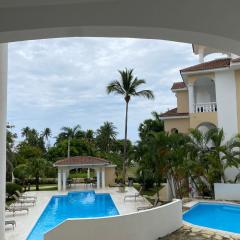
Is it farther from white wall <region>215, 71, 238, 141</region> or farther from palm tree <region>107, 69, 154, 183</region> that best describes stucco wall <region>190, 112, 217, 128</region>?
palm tree <region>107, 69, 154, 183</region>

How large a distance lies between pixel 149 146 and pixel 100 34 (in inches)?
673

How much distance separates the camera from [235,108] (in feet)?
74.7

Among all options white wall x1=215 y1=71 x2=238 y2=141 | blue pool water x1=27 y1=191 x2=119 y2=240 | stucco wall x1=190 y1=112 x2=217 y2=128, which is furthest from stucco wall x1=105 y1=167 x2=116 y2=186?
white wall x1=215 y1=71 x2=238 y2=141

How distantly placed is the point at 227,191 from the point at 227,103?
21.7ft

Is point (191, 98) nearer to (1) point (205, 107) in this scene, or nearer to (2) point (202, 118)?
(1) point (205, 107)

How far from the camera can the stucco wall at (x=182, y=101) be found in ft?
84.9

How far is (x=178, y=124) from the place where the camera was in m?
25.2

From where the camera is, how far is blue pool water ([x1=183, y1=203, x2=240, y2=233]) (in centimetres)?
1473

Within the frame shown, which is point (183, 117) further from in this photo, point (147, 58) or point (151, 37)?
point (151, 37)

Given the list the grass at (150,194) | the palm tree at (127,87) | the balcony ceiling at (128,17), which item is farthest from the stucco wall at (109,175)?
the balcony ceiling at (128,17)

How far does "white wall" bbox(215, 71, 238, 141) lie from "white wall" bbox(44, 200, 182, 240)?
41.5ft

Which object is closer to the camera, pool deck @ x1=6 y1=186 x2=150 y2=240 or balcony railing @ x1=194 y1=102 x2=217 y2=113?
pool deck @ x1=6 y1=186 x2=150 y2=240

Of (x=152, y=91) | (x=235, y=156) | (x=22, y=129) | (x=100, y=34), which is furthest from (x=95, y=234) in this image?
(x=22, y=129)

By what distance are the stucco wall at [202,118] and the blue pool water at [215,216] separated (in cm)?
669
